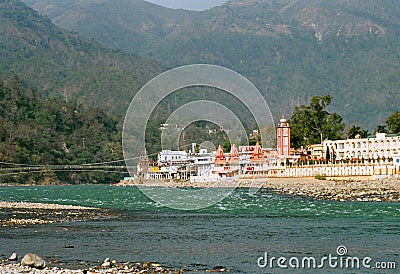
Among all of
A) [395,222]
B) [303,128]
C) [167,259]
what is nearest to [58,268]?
[167,259]

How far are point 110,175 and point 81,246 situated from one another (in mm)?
133274

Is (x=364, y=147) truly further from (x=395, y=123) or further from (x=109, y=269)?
(x=109, y=269)

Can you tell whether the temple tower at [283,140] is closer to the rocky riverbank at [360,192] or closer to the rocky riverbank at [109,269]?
the rocky riverbank at [360,192]

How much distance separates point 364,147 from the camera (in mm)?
113438

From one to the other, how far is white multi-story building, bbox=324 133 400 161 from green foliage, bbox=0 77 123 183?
6020 cm

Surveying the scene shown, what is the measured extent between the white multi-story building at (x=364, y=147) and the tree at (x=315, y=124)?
4.51m

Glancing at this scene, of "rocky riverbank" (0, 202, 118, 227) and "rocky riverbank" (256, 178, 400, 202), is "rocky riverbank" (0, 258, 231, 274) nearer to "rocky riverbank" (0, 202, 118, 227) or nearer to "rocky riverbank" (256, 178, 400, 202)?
"rocky riverbank" (0, 202, 118, 227)

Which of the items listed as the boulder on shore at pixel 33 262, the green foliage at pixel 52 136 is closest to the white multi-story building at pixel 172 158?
the green foliage at pixel 52 136

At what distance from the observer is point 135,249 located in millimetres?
28797

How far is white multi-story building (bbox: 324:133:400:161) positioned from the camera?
10639 cm

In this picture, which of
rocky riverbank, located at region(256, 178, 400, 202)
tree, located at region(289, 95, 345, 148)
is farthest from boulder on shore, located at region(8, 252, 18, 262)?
tree, located at region(289, 95, 345, 148)

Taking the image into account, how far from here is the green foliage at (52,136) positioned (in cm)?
14750

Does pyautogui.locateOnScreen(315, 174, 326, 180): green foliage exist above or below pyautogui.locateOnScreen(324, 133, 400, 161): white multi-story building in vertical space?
below

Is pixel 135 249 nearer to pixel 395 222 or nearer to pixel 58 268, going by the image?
pixel 58 268
